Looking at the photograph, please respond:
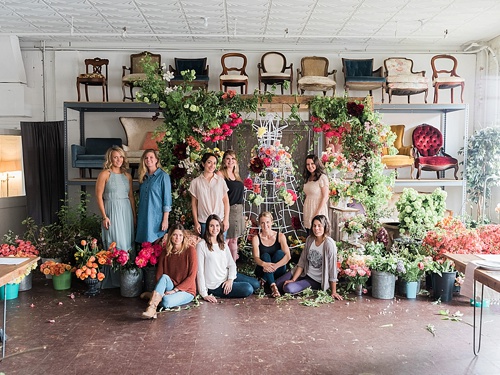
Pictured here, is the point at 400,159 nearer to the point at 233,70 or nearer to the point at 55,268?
the point at 233,70

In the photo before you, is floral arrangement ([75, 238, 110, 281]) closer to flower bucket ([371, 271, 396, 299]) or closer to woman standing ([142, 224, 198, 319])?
woman standing ([142, 224, 198, 319])

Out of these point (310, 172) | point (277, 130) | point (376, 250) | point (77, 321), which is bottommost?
point (77, 321)

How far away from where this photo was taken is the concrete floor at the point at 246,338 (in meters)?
3.80

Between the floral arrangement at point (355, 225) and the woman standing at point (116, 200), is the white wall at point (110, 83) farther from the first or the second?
the woman standing at point (116, 200)

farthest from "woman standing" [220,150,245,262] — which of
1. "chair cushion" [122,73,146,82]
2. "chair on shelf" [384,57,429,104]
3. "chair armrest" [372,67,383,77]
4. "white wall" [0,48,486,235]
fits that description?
"chair armrest" [372,67,383,77]

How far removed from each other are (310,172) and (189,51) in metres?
4.51

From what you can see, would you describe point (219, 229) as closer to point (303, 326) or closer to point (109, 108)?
point (303, 326)

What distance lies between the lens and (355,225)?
6.52 metres

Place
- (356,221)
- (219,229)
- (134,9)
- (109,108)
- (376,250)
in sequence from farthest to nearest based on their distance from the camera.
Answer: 1. (109,108)
2. (134,9)
3. (356,221)
4. (376,250)
5. (219,229)

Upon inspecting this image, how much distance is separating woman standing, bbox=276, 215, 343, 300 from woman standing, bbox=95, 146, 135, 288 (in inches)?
72.3

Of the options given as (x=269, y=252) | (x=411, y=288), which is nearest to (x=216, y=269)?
(x=269, y=252)

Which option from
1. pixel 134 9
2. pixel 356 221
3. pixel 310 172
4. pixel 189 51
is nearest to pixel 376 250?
pixel 356 221

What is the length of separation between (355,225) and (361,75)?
3921 mm

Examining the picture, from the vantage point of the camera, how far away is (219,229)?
5.37 m
